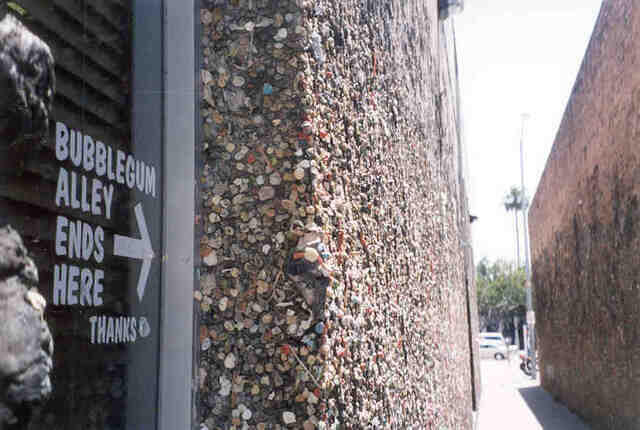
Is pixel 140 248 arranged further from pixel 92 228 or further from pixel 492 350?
pixel 492 350

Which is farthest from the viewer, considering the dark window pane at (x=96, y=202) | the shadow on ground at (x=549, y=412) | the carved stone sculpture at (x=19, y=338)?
Result: the shadow on ground at (x=549, y=412)

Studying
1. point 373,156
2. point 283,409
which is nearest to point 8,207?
point 283,409

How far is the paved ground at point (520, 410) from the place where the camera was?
13219 mm

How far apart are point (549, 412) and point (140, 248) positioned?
16069 millimetres

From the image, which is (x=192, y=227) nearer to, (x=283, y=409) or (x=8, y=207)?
(x=283, y=409)

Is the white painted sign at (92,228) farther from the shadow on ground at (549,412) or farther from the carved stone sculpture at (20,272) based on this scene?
the shadow on ground at (549,412)

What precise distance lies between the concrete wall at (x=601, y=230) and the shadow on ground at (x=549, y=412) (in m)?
0.29

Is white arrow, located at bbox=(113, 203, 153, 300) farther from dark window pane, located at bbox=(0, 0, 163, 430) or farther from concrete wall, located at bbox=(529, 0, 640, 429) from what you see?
concrete wall, located at bbox=(529, 0, 640, 429)

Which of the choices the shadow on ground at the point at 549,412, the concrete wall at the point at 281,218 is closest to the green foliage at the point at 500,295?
the shadow on ground at the point at 549,412

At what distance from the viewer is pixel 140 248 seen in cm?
196

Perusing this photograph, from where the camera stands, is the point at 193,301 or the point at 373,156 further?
the point at 373,156

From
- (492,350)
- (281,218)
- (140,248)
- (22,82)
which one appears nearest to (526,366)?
(492,350)

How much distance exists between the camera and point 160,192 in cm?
211

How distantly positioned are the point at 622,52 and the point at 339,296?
901 cm
